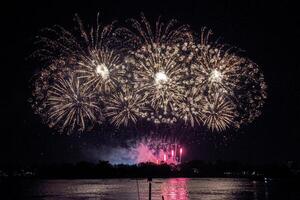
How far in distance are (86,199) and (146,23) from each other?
38.5 meters

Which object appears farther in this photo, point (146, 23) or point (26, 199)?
point (26, 199)

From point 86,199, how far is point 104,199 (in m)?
2.69

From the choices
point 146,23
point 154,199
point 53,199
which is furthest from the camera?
point 53,199

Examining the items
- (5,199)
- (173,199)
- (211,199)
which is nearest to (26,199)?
(5,199)

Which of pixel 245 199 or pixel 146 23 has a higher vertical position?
pixel 146 23

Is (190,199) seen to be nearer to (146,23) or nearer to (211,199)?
(211,199)

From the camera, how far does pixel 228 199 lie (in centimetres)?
8119

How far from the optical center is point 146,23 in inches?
1902

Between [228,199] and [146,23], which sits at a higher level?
[146,23]

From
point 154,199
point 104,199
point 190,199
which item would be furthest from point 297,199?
point 104,199

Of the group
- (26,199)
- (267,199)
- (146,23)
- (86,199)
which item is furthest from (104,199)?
(146,23)

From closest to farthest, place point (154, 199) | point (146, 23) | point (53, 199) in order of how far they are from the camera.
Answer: point (146, 23), point (154, 199), point (53, 199)

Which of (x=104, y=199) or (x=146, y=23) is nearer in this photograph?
(x=146, y=23)

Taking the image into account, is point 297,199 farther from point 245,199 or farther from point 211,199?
point 211,199
